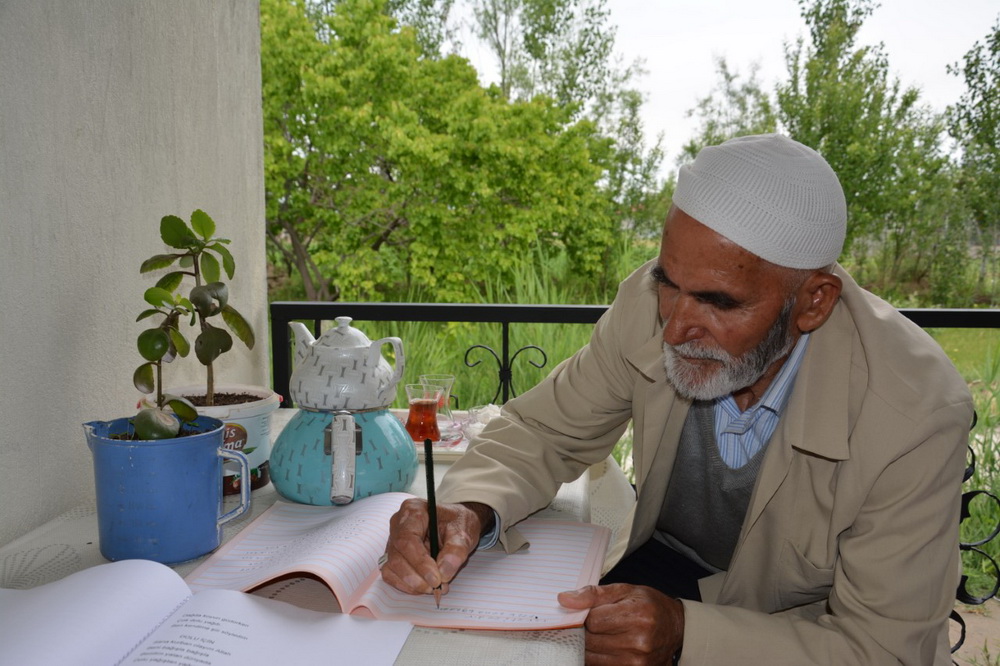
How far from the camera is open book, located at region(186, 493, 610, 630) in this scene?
0.87 meters

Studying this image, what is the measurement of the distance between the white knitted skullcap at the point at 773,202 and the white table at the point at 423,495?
51cm

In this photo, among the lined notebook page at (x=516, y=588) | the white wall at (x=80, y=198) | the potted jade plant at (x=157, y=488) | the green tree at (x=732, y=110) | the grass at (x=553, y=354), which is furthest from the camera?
the green tree at (x=732, y=110)

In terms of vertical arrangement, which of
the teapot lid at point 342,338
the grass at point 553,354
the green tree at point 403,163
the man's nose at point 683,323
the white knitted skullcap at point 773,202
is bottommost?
the grass at point 553,354

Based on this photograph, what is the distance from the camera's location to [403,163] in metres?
6.27

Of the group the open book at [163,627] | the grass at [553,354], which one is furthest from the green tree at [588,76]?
the open book at [163,627]

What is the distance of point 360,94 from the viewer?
6.27m

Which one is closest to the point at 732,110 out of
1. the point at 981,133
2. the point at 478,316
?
the point at 981,133

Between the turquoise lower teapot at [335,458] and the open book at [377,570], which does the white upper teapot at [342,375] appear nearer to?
the turquoise lower teapot at [335,458]

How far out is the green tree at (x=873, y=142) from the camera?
7191mm

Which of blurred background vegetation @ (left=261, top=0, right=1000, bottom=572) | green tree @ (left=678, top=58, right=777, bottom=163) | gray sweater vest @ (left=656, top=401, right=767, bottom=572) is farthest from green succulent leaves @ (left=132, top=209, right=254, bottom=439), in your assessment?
green tree @ (left=678, top=58, right=777, bottom=163)

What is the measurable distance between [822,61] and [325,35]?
15.8 feet

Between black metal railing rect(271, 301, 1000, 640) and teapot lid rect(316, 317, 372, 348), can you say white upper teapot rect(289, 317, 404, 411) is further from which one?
black metal railing rect(271, 301, 1000, 640)

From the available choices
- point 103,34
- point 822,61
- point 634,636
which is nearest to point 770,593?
point 634,636

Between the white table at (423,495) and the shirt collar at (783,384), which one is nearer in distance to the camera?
the white table at (423,495)
